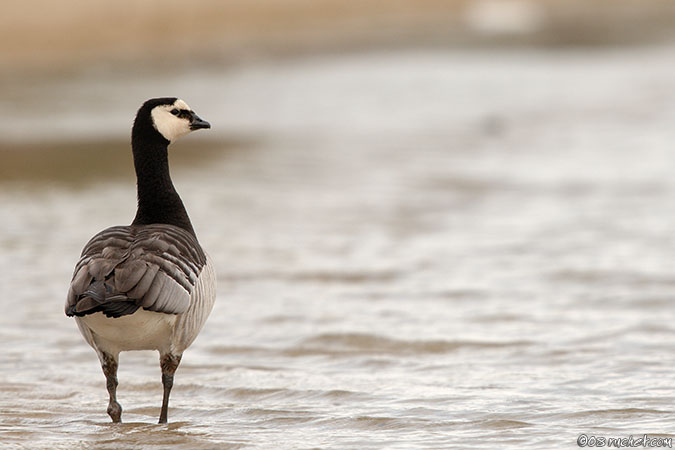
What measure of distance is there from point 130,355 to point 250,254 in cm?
297

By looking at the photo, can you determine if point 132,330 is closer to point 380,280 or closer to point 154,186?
point 154,186

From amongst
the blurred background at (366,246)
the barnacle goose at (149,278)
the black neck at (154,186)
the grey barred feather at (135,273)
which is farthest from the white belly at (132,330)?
the black neck at (154,186)

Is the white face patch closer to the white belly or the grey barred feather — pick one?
the grey barred feather

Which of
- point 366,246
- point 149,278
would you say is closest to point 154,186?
point 149,278

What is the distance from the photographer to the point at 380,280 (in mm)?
8969

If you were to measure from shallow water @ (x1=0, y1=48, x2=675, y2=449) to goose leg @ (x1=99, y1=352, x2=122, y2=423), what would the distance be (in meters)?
0.09

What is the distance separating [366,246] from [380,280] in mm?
1276

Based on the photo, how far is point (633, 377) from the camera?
246 inches

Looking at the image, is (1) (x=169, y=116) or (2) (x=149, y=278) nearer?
(2) (x=149, y=278)

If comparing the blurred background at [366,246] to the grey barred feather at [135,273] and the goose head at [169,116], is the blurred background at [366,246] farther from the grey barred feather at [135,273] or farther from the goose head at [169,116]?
the goose head at [169,116]

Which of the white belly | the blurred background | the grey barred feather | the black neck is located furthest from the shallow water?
the black neck

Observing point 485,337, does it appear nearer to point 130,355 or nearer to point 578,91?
point 130,355

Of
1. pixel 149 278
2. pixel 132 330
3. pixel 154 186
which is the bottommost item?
pixel 132 330

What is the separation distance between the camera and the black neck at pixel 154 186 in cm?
594
